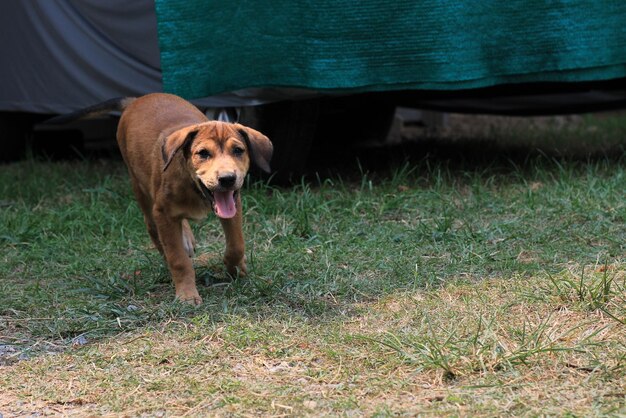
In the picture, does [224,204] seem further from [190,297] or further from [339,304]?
[339,304]

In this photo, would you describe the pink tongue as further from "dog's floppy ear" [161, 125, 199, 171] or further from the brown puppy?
"dog's floppy ear" [161, 125, 199, 171]

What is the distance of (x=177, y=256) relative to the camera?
4156mm

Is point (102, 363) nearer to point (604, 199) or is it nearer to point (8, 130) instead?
point (604, 199)

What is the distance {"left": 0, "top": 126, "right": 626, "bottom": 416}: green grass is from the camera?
3.09 meters

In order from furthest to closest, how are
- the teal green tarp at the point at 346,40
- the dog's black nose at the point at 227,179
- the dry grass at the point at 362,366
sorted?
the teal green tarp at the point at 346,40 < the dog's black nose at the point at 227,179 < the dry grass at the point at 362,366

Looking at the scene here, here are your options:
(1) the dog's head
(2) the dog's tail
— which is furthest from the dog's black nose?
(2) the dog's tail

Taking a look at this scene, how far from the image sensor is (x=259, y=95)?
5715 mm

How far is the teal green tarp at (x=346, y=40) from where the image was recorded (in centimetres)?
551

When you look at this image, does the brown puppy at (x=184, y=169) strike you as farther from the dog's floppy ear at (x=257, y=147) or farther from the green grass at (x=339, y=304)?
the green grass at (x=339, y=304)

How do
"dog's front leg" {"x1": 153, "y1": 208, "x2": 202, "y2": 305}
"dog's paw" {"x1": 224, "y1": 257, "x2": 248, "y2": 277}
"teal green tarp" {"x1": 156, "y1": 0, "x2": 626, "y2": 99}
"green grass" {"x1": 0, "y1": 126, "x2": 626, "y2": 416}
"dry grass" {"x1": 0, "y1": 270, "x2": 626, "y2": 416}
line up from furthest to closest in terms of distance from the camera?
"teal green tarp" {"x1": 156, "y1": 0, "x2": 626, "y2": 99}
"dog's paw" {"x1": 224, "y1": 257, "x2": 248, "y2": 277}
"dog's front leg" {"x1": 153, "y1": 208, "x2": 202, "y2": 305}
"green grass" {"x1": 0, "y1": 126, "x2": 626, "y2": 416}
"dry grass" {"x1": 0, "y1": 270, "x2": 626, "y2": 416}

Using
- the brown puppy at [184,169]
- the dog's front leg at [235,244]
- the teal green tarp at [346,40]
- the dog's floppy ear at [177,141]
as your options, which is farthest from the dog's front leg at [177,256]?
the teal green tarp at [346,40]

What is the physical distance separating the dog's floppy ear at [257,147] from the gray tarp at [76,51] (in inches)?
81.6

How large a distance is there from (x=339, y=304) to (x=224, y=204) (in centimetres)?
62

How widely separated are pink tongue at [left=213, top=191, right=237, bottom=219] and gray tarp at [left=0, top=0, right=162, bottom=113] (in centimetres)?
221
